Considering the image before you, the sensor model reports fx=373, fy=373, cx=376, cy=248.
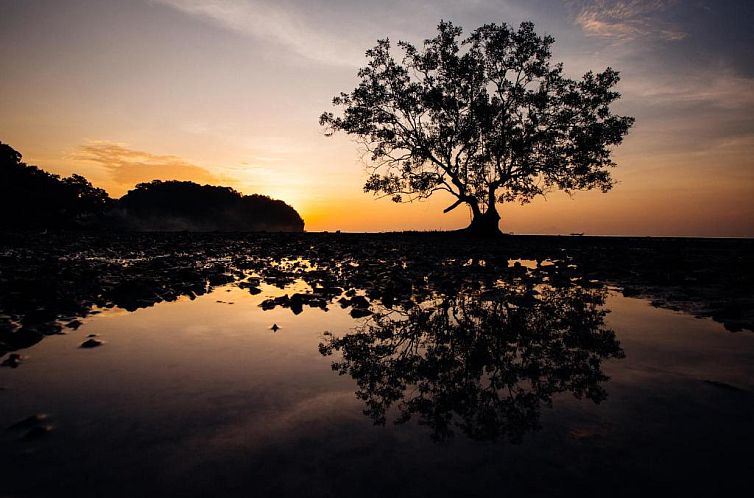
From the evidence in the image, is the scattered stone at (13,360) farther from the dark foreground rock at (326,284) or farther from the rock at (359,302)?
the rock at (359,302)

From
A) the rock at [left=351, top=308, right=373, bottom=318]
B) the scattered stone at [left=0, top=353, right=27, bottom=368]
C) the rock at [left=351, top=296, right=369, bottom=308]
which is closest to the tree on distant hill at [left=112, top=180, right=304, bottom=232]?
the rock at [left=351, top=296, right=369, bottom=308]

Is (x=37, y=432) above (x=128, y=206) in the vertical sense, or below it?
below

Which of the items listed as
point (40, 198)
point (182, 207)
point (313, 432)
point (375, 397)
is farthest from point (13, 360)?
point (182, 207)

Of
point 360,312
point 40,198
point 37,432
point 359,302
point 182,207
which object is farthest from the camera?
point 182,207

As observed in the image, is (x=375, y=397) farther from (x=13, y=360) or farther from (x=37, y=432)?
(x=13, y=360)

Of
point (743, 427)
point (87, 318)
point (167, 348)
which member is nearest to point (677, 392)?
point (743, 427)

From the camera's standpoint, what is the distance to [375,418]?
7.56 ft

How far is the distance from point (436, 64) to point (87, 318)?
28363mm

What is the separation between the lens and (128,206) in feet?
409

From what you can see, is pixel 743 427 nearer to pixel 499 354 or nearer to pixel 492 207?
pixel 499 354

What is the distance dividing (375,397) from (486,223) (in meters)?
28.1

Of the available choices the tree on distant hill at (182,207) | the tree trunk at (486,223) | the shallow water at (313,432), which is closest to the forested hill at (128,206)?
the tree on distant hill at (182,207)

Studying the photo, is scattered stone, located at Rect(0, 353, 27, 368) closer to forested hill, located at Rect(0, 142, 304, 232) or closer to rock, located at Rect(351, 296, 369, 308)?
rock, located at Rect(351, 296, 369, 308)

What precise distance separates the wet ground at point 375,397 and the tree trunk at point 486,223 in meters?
23.5
